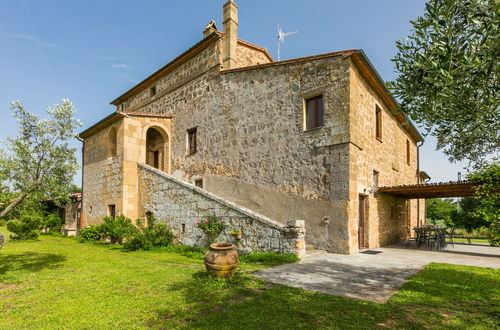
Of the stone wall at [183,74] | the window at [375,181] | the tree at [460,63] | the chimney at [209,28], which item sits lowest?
the window at [375,181]

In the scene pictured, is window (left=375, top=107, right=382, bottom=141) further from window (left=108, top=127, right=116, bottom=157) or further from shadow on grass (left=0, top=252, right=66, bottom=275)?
window (left=108, top=127, right=116, bottom=157)

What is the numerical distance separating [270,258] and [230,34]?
10.5 meters

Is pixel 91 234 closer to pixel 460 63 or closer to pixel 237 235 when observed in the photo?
pixel 237 235

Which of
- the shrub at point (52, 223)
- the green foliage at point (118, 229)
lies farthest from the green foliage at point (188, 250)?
the shrub at point (52, 223)

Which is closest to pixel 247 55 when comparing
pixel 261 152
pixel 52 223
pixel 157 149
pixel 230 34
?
pixel 230 34

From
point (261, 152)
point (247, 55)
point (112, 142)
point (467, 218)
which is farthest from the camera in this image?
point (467, 218)

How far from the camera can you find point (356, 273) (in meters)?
6.45

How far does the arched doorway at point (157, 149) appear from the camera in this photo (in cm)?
1648

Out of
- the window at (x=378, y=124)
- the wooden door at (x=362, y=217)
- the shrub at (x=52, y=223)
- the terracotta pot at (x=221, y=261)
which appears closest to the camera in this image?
the terracotta pot at (x=221, y=261)

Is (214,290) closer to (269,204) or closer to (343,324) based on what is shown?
(343,324)

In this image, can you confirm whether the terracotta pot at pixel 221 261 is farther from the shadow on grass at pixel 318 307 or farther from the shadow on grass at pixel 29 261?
the shadow on grass at pixel 29 261

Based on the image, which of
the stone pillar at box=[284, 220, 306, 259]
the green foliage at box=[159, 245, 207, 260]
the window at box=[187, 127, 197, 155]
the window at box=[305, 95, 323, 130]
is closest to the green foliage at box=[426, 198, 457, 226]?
the window at box=[305, 95, 323, 130]

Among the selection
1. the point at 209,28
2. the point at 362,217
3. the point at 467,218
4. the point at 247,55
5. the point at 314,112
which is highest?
the point at 209,28

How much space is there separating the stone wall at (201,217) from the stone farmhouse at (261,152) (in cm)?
4
